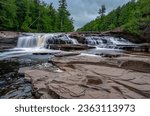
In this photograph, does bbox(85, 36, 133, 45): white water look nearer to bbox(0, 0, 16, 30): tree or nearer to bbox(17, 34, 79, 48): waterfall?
bbox(17, 34, 79, 48): waterfall

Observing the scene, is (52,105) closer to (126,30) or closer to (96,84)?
(96,84)

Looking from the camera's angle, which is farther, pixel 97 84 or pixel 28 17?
pixel 28 17

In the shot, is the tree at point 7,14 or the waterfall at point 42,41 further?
the tree at point 7,14

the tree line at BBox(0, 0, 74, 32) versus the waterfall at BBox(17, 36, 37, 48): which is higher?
the tree line at BBox(0, 0, 74, 32)

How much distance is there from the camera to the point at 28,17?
47250mm

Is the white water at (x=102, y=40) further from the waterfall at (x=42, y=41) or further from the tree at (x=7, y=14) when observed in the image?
the tree at (x=7, y=14)

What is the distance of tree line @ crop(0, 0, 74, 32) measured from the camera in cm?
4084

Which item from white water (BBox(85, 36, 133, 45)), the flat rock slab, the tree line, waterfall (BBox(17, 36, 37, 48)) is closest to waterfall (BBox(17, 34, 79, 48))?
waterfall (BBox(17, 36, 37, 48))

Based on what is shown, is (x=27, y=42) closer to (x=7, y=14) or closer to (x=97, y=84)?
(x=97, y=84)

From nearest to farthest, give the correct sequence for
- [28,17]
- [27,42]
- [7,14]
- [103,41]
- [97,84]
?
[97,84]
[27,42]
[103,41]
[7,14]
[28,17]

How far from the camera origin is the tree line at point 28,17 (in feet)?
134

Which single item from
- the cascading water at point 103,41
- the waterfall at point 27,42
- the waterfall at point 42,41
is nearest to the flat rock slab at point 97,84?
the waterfall at point 42,41

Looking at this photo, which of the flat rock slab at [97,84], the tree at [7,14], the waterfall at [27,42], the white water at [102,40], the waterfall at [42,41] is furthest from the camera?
the tree at [7,14]

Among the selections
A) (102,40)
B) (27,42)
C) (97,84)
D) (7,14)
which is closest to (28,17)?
(7,14)
